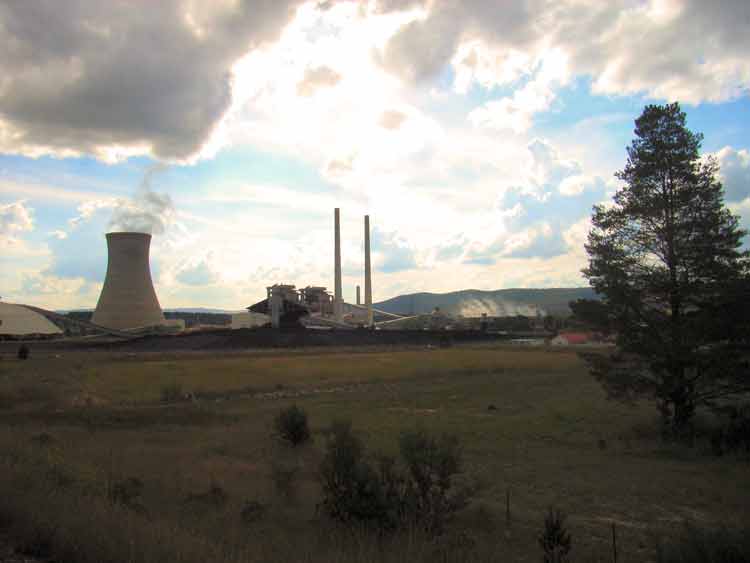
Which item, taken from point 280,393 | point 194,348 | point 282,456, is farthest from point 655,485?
point 194,348

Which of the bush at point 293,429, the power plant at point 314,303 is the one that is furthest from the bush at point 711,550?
the power plant at point 314,303

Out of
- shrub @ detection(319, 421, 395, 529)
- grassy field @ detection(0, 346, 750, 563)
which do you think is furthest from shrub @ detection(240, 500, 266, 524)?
shrub @ detection(319, 421, 395, 529)

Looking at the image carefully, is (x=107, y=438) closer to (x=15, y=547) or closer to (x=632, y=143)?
(x=15, y=547)

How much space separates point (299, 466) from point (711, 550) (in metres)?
11.0

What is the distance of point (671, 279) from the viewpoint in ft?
65.3

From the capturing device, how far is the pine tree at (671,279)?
18.8 meters

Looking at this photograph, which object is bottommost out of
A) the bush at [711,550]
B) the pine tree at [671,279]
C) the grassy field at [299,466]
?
the grassy field at [299,466]

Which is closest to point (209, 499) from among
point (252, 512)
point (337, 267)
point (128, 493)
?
point (252, 512)

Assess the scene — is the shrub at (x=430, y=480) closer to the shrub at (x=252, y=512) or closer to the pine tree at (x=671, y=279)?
the shrub at (x=252, y=512)

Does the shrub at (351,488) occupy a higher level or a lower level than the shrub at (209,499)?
higher

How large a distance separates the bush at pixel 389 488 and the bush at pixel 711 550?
3.39 m

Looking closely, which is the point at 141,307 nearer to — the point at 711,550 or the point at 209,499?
the point at 209,499

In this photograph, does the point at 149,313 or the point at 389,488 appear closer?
the point at 389,488

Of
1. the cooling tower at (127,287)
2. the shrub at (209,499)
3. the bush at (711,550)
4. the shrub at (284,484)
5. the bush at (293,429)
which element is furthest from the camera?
the cooling tower at (127,287)
